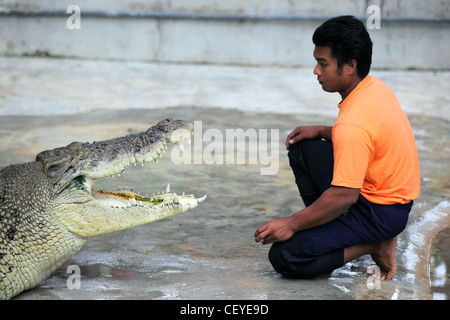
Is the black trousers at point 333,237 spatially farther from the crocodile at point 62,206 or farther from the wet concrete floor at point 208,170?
the crocodile at point 62,206

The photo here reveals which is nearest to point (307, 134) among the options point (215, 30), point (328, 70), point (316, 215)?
point (328, 70)

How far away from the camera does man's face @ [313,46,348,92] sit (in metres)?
2.85

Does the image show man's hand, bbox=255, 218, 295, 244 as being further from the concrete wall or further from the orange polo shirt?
the concrete wall

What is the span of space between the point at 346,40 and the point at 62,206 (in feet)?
5.15

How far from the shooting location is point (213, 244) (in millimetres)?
3578

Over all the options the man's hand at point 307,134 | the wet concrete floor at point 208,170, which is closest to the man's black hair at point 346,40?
the man's hand at point 307,134

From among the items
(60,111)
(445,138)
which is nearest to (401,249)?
(445,138)

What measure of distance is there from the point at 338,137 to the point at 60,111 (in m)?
4.95

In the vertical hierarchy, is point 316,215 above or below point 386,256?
above

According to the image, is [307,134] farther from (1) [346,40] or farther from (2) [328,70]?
(1) [346,40]

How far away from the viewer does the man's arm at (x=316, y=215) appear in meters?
2.74

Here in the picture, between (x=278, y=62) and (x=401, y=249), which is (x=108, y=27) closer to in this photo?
(x=278, y=62)

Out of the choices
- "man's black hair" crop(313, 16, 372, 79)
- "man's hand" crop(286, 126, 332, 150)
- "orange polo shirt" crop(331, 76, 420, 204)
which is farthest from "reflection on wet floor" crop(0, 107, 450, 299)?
"man's black hair" crop(313, 16, 372, 79)

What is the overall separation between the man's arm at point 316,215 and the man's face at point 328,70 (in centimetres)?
51
